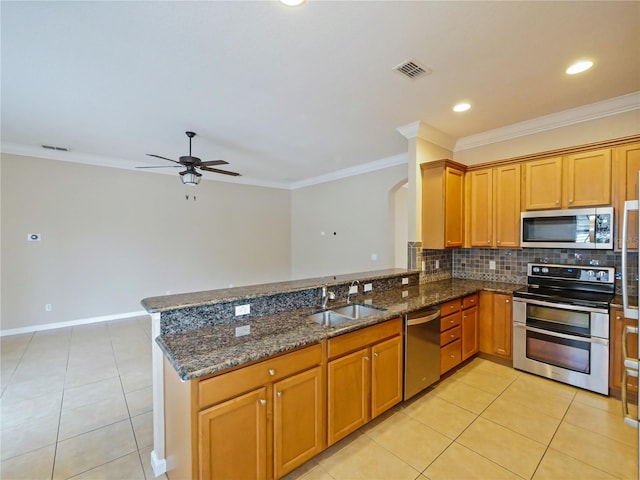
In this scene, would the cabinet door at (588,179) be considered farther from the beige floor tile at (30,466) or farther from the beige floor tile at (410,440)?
→ the beige floor tile at (30,466)

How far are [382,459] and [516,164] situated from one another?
3.45 m

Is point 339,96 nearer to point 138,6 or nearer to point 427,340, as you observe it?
point 138,6

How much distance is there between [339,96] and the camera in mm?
2945

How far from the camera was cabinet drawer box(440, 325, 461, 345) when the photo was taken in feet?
9.76

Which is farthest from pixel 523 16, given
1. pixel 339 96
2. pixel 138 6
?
pixel 138 6

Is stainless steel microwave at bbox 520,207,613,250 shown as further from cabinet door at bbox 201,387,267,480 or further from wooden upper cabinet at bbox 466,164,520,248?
cabinet door at bbox 201,387,267,480

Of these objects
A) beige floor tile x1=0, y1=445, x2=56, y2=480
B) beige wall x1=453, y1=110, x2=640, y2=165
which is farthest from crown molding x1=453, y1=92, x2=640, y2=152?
beige floor tile x1=0, y1=445, x2=56, y2=480

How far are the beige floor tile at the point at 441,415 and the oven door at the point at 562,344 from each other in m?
1.18

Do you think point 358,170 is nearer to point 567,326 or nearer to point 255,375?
point 567,326

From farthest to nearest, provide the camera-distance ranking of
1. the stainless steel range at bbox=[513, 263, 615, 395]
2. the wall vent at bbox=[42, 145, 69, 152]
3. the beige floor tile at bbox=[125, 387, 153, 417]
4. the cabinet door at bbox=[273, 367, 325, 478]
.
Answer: the wall vent at bbox=[42, 145, 69, 152]
the stainless steel range at bbox=[513, 263, 615, 395]
the beige floor tile at bbox=[125, 387, 153, 417]
the cabinet door at bbox=[273, 367, 325, 478]

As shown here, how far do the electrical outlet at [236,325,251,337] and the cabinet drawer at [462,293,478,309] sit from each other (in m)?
2.48

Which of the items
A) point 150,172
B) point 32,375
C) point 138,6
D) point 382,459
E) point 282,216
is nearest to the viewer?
point 138,6

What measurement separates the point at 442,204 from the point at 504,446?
2.47 metres

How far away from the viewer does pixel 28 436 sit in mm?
2221
